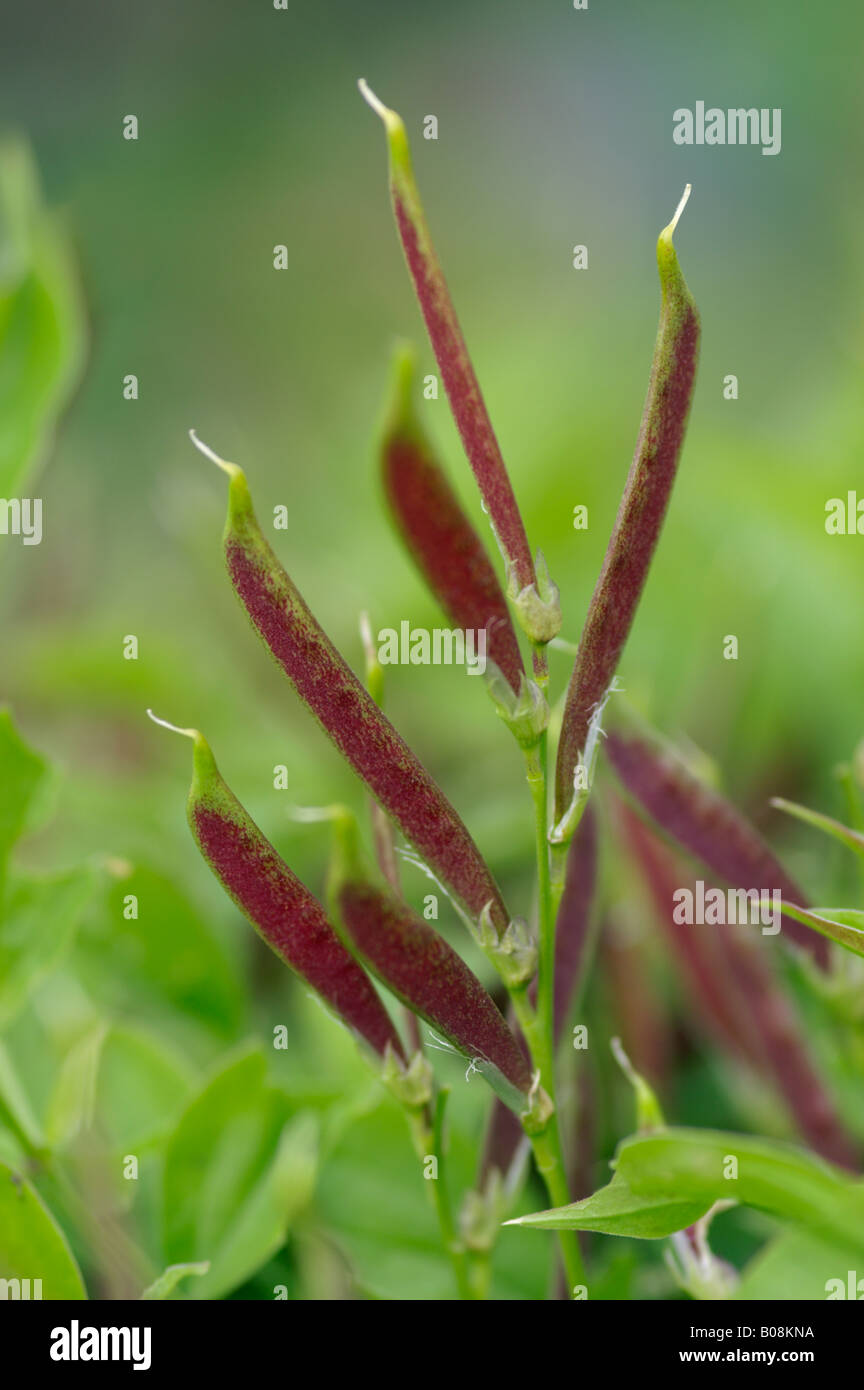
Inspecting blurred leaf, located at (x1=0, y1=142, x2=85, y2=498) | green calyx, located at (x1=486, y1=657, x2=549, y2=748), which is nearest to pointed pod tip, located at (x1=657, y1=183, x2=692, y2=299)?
green calyx, located at (x1=486, y1=657, x2=549, y2=748)

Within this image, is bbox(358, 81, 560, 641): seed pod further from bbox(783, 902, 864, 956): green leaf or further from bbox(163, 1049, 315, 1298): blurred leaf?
bbox(163, 1049, 315, 1298): blurred leaf

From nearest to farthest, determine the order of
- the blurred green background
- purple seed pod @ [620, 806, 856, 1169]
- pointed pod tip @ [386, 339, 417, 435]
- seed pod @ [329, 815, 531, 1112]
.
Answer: seed pod @ [329, 815, 531, 1112], pointed pod tip @ [386, 339, 417, 435], purple seed pod @ [620, 806, 856, 1169], the blurred green background

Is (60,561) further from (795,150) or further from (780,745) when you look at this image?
A: (795,150)

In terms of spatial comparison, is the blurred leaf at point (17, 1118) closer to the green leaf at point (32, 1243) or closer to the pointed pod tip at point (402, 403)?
the green leaf at point (32, 1243)

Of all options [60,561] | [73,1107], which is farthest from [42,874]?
[60,561]

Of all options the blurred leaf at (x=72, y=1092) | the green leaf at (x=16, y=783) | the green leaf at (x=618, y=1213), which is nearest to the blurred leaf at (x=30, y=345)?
the green leaf at (x=16, y=783)
